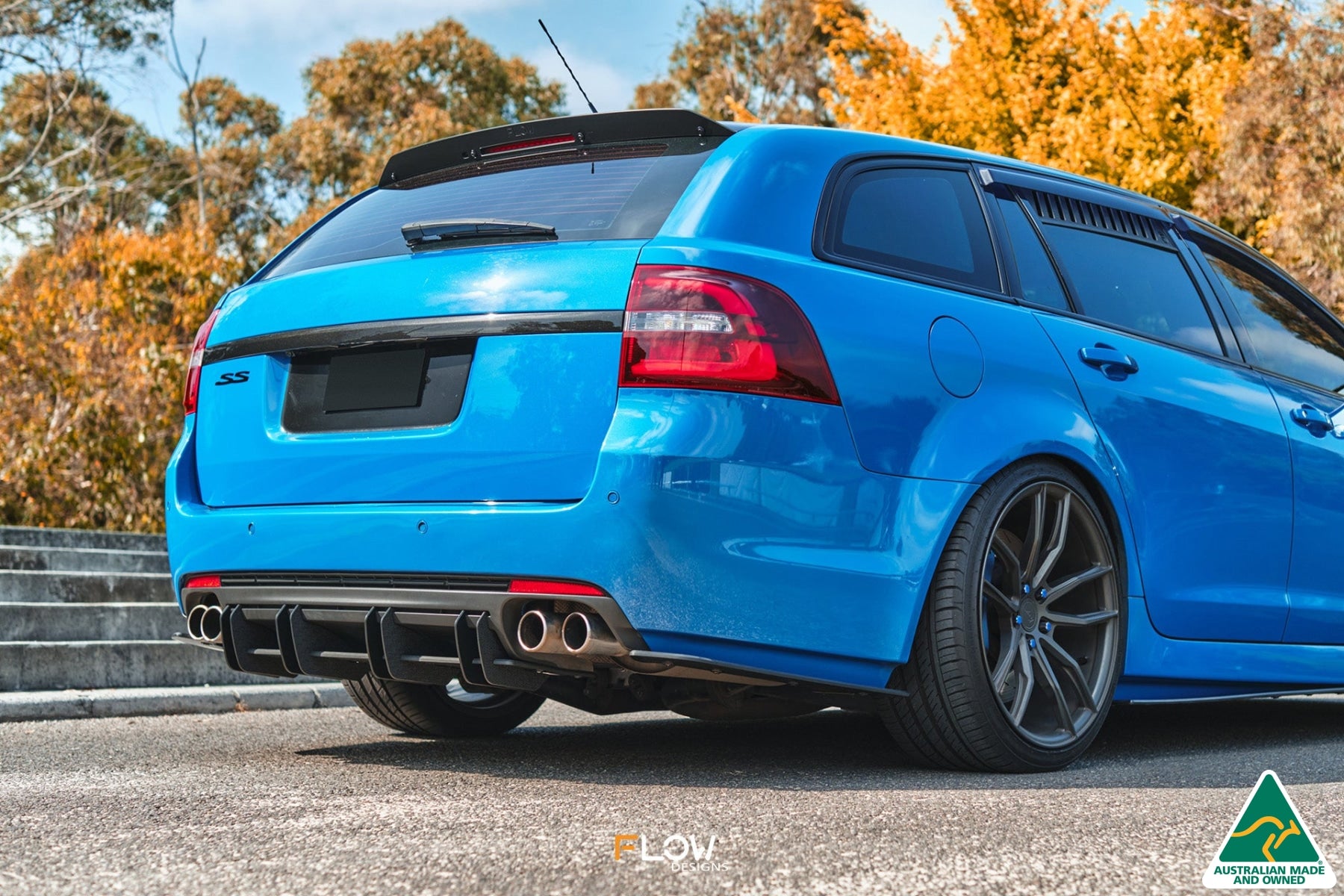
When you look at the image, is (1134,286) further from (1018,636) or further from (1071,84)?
(1071,84)

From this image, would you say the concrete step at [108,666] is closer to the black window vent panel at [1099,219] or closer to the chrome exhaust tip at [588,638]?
the chrome exhaust tip at [588,638]

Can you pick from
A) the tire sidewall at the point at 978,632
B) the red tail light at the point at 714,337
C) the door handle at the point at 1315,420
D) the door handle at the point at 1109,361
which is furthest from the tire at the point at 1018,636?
the door handle at the point at 1315,420

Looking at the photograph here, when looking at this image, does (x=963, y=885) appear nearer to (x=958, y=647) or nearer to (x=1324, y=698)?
(x=958, y=647)

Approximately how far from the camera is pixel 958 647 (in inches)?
148

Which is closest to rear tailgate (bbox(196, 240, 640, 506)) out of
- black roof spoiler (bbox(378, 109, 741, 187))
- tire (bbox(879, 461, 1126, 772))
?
black roof spoiler (bbox(378, 109, 741, 187))

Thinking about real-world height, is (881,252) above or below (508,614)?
above

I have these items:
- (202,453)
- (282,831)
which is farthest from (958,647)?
(202,453)

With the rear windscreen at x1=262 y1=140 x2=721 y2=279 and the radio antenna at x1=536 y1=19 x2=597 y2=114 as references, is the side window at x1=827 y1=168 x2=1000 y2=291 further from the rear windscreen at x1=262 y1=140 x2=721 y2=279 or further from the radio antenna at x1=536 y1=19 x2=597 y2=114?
the radio antenna at x1=536 y1=19 x2=597 y2=114

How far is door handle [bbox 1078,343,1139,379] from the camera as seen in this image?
4316 millimetres

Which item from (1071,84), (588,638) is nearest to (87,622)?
(588,638)

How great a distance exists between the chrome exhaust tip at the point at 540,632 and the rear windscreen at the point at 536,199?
3.04 feet

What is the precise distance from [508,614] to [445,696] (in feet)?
5.25

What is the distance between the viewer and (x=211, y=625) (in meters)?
4.06

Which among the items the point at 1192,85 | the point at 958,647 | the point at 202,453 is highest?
the point at 1192,85
